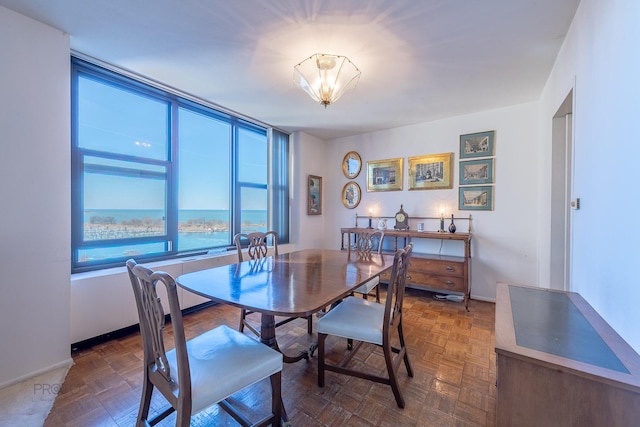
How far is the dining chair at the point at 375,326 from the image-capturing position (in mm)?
1577

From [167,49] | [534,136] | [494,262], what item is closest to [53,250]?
[167,49]

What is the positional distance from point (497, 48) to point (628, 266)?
6.29 feet

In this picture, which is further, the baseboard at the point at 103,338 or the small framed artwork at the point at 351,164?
the small framed artwork at the point at 351,164

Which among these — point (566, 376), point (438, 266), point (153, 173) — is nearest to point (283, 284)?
Answer: point (566, 376)

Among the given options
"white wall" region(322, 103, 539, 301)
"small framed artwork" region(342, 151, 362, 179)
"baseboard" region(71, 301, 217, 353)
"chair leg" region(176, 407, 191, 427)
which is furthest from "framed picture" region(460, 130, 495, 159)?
"baseboard" region(71, 301, 217, 353)

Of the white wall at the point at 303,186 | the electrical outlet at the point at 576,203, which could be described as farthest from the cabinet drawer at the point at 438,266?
the white wall at the point at 303,186

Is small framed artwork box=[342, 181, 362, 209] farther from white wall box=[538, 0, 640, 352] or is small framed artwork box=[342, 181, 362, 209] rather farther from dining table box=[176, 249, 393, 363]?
white wall box=[538, 0, 640, 352]

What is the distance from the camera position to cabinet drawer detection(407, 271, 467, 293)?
3193 millimetres

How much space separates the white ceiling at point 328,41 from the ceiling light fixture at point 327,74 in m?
0.06

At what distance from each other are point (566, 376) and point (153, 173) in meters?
3.52

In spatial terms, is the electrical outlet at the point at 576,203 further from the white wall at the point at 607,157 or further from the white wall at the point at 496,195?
the white wall at the point at 496,195

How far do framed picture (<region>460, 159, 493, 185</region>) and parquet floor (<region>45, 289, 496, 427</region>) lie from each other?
1.99 meters

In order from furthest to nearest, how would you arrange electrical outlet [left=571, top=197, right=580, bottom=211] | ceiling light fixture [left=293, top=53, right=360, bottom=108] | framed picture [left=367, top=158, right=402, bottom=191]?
framed picture [left=367, top=158, right=402, bottom=191] < ceiling light fixture [left=293, top=53, right=360, bottom=108] < electrical outlet [left=571, top=197, right=580, bottom=211]

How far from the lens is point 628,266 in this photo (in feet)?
3.32
